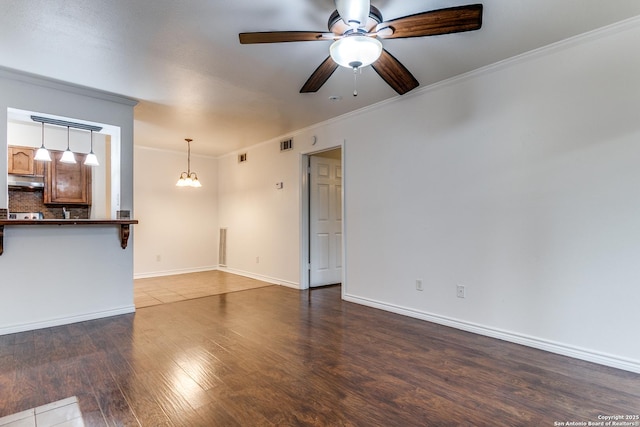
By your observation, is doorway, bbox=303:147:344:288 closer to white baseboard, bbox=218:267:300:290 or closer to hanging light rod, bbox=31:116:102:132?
white baseboard, bbox=218:267:300:290

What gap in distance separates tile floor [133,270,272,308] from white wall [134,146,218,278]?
364 millimetres

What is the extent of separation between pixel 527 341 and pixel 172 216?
607 cm

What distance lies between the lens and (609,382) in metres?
2.16

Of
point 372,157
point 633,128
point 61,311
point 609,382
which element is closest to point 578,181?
point 633,128

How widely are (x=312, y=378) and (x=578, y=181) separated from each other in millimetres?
2487

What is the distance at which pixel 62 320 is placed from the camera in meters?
3.42

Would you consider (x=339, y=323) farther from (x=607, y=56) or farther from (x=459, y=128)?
(x=607, y=56)

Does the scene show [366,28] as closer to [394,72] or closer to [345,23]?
[345,23]

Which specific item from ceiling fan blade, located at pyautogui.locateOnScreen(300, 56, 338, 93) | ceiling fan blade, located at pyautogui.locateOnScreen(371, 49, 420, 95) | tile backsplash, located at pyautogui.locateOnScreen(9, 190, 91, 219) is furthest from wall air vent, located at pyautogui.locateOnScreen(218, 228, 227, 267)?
ceiling fan blade, located at pyautogui.locateOnScreen(371, 49, 420, 95)

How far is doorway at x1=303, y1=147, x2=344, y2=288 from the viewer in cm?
516

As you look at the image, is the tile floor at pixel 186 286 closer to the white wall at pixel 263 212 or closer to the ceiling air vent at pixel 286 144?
the white wall at pixel 263 212

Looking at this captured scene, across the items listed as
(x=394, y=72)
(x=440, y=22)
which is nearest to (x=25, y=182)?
(x=394, y=72)

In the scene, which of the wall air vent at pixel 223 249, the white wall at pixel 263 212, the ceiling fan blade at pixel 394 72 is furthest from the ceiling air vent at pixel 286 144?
the ceiling fan blade at pixel 394 72

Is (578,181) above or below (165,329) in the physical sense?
above
